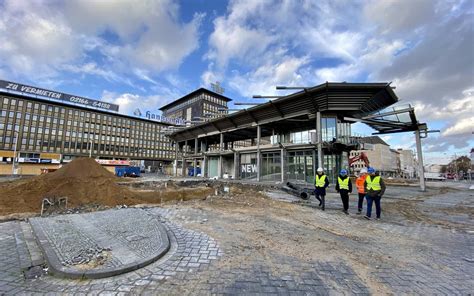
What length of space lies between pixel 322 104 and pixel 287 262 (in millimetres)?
23995

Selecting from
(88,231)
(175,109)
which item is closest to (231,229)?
(88,231)

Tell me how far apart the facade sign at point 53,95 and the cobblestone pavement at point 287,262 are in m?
87.2

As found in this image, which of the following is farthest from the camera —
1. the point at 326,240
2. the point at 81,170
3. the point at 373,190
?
the point at 81,170

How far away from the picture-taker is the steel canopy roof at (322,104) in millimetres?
22828

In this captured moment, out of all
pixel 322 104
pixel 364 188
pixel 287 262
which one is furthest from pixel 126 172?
pixel 287 262

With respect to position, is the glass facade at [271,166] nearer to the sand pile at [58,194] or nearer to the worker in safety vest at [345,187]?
the worker in safety vest at [345,187]

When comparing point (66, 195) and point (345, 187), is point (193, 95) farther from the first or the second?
point (345, 187)

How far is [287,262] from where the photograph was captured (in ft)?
13.5

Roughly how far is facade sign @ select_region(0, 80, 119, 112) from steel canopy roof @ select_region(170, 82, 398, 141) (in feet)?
227

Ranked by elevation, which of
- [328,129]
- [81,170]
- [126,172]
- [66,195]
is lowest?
[66,195]

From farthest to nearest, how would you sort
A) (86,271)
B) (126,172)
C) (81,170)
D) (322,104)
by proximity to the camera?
(126,172) < (322,104) < (81,170) < (86,271)

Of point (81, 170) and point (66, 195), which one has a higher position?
point (81, 170)

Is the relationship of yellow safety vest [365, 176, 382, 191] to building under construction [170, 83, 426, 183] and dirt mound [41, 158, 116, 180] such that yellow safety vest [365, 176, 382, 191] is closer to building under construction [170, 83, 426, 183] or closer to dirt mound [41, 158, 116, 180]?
building under construction [170, 83, 426, 183]

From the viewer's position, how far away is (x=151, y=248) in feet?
14.9
